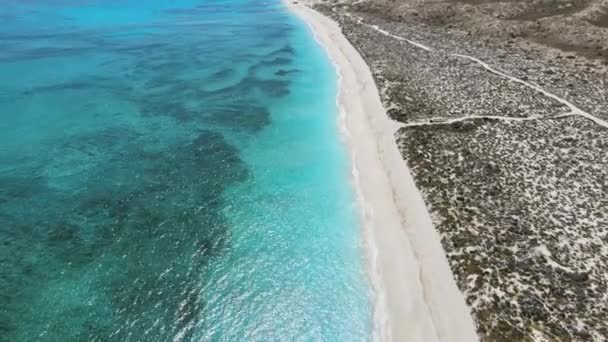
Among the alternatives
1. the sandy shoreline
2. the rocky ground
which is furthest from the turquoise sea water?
the rocky ground

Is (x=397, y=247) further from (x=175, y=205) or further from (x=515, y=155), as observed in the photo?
(x=175, y=205)

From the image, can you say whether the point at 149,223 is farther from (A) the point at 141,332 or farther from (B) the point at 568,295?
(B) the point at 568,295

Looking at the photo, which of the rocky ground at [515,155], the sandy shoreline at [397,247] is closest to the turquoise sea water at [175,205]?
the sandy shoreline at [397,247]

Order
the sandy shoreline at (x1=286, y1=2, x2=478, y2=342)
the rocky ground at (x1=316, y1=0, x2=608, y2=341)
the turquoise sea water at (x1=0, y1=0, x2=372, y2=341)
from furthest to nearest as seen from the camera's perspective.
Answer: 1. the rocky ground at (x1=316, y1=0, x2=608, y2=341)
2. the turquoise sea water at (x1=0, y1=0, x2=372, y2=341)
3. the sandy shoreline at (x1=286, y1=2, x2=478, y2=342)

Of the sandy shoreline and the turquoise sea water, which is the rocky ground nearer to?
the sandy shoreline

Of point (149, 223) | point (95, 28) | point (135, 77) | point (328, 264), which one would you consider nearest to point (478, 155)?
point (328, 264)

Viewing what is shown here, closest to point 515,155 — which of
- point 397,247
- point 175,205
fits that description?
point 397,247
